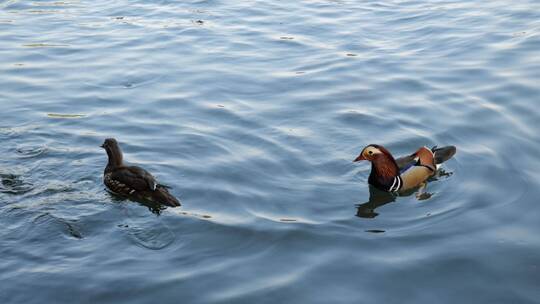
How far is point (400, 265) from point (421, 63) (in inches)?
306

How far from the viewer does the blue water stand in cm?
874

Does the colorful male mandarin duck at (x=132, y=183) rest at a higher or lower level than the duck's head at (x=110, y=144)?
lower

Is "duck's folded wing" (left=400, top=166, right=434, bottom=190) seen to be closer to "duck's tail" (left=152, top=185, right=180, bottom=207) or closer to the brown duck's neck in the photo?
"duck's tail" (left=152, top=185, right=180, bottom=207)

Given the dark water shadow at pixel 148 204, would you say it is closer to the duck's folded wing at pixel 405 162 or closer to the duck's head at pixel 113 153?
the duck's head at pixel 113 153

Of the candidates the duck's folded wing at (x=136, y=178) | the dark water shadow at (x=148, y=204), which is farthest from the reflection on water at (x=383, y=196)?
the duck's folded wing at (x=136, y=178)

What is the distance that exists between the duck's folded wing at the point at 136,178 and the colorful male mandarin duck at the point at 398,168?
2774 mm

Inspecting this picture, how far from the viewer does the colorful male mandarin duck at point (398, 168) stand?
1112cm

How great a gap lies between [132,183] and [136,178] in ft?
0.26

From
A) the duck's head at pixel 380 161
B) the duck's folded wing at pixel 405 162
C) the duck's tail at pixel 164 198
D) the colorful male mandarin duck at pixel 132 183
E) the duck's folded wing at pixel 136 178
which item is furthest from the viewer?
the duck's folded wing at pixel 405 162

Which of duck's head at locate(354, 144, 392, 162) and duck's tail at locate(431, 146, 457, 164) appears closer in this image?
duck's head at locate(354, 144, 392, 162)

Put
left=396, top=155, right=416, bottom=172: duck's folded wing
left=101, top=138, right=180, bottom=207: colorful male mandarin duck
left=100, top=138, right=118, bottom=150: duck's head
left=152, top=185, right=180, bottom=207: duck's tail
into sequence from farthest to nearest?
left=396, top=155, right=416, bottom=172: duck's folded wing
left=100, top=138, right=118, bottom=150: duck's head
left=101, top=138, right=180, bottom=207: colorful male mandarin duck
left=152, top=185, right=180, bottom=207: duck's tail

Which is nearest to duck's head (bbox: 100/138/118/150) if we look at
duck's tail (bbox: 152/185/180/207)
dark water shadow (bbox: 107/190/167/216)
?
dark water shadow (bbox: 107/190/167/216)

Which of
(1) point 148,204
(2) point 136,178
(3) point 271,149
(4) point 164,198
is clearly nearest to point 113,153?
(2) point 136,178

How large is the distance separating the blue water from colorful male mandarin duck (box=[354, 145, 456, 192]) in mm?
271
